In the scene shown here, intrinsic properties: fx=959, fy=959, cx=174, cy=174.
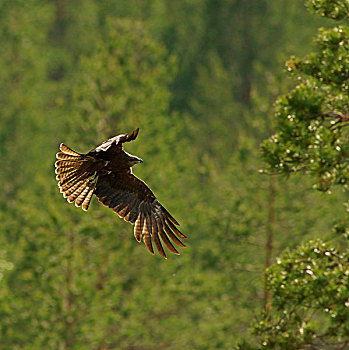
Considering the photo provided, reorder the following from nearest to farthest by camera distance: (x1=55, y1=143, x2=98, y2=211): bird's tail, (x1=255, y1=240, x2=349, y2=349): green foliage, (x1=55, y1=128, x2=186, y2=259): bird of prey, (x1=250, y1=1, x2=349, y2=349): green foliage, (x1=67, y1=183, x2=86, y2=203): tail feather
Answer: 1. (x1=55, y1=143, x2=98, y2=211): bird's tail
2. (x1=55, y1=128, x2=186, y2=259): bird of prey
3. (x1=67, y1=183, x2=86, y2=203): tail feather
4. (x1=255, y1=240, x2=349, y2=349): green foliage
5. (x1=250, y1=1, x2=349, y2=349): green foliage

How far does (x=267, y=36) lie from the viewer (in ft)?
157

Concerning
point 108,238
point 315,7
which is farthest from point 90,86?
point 315,7

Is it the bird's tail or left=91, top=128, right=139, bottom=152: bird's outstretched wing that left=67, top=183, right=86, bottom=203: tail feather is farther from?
left=91, top=128, right=139, bottom=152: bird's outstretched wing

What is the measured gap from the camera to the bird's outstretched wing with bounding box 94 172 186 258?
1104 cm

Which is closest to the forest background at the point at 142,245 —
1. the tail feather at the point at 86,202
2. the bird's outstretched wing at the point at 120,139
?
the tail feather at the point at 86,202

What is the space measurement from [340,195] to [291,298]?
19.6 m

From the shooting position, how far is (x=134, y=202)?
11.2 m

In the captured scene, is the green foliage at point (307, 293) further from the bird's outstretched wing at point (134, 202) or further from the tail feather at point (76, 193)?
the tail feather at point (76, 193)

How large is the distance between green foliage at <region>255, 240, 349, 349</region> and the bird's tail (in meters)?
2.56

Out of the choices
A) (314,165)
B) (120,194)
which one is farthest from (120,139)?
(314,165)

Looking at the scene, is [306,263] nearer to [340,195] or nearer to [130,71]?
[130,71]

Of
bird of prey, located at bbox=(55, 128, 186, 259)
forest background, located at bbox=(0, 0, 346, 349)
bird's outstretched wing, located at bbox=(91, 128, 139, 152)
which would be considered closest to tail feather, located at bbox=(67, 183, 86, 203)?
bird of prey, located at bbox=(55, 128, 186, 259)

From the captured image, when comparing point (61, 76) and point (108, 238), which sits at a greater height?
point (61, 76)

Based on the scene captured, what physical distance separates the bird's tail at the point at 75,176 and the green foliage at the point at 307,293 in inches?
101
